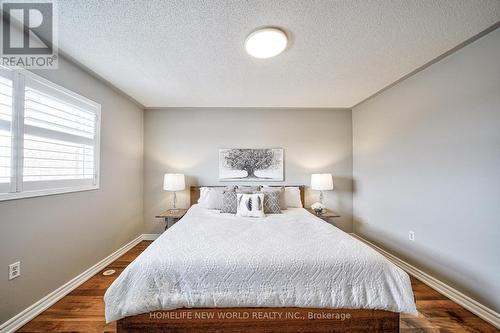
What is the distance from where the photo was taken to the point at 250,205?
2.50m

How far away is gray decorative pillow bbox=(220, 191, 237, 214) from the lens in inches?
103

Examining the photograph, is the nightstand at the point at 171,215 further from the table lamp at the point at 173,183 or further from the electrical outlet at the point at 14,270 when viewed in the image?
the electrical outlet at the point at 14,270

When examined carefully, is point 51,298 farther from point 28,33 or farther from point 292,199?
point 292,199

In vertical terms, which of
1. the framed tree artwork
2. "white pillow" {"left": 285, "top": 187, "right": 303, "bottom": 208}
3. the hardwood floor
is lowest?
the hardwood floor

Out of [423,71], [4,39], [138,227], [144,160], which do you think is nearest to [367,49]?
[423,71]

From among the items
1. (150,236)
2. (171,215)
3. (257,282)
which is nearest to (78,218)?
(171,215)

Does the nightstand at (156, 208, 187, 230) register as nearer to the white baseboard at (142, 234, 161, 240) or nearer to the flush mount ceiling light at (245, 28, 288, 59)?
the white baseboard at (142, 234, 161, 240)

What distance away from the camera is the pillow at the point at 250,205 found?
2.44 metres

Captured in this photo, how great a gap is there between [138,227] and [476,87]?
455cm

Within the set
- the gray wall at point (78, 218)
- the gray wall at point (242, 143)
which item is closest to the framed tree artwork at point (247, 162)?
the gray wall at point (242, 143)

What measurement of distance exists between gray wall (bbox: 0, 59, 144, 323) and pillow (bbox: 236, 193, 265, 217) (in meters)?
1.76

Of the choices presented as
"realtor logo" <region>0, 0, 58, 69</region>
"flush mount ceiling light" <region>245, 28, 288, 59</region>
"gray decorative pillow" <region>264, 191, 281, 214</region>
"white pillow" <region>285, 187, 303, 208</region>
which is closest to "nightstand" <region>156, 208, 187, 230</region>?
"gray decorative pillow" <region>264, 191, 281, 214</region>

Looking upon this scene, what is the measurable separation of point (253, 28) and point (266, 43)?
0.17 m

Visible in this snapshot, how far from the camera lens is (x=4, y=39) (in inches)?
55.7
